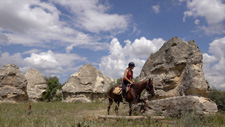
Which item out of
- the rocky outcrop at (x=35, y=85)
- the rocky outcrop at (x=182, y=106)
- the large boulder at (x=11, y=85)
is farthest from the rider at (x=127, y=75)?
the rocky outcrop at (x=35, y=85)

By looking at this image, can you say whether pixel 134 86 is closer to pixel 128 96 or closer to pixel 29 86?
pixel 128 96

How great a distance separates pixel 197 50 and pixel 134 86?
5.08 m

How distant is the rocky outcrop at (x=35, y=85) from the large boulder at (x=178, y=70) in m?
20.4

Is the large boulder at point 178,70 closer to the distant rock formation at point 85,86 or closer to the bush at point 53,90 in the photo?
the distant rock formation at point 85,86

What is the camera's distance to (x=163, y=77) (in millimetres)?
12656

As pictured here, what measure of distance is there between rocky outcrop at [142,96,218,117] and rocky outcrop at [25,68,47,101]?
71.5 feet

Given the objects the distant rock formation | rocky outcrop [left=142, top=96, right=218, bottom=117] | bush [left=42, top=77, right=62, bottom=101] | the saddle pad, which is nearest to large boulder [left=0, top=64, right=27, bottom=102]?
the distant rock formation

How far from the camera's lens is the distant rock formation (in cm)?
2770

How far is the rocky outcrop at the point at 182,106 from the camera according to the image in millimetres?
9219

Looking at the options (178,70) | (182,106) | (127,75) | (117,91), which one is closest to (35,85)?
(117,91)

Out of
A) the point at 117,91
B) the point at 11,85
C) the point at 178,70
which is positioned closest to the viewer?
the point at 117,91

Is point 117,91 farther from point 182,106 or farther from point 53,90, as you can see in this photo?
point 53,90

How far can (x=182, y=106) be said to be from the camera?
977cm

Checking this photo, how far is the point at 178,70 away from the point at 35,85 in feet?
78.5
